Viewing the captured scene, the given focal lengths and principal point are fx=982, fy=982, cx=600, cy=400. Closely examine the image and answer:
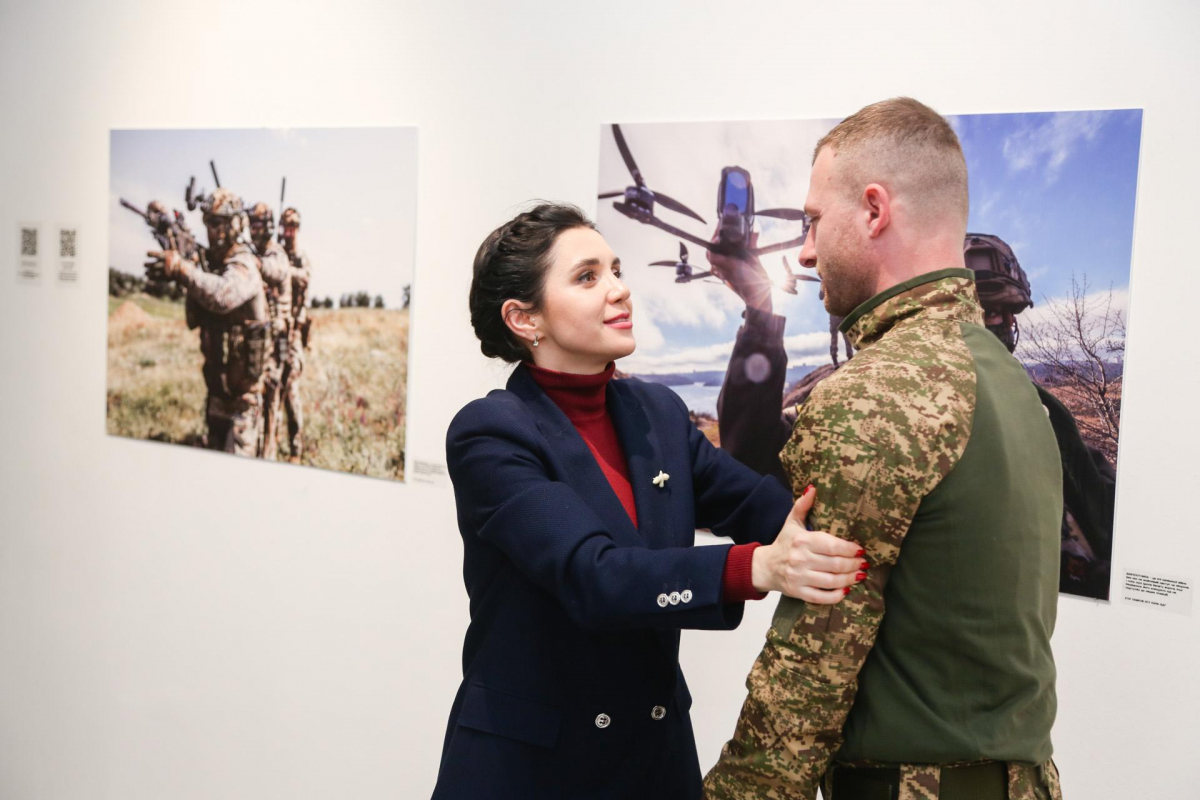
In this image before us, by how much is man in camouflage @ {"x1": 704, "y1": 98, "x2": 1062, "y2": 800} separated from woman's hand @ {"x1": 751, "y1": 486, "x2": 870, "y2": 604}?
20mm

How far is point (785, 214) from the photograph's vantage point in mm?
2695

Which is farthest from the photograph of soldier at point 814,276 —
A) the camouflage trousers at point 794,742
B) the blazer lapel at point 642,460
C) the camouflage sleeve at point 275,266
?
the camouflage sleeve at point 275,266

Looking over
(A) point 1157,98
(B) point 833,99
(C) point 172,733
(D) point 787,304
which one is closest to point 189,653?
(C) point 172,733

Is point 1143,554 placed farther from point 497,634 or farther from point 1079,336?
point 497,634

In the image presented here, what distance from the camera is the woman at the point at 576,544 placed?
1675mm

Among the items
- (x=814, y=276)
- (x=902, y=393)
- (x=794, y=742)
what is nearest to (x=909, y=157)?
(x=902, y=393)

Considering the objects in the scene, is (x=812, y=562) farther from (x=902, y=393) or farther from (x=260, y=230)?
(x=260, y=230)

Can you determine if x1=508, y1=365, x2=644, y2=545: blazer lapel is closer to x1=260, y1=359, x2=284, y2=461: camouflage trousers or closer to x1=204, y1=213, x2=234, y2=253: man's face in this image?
x1=260, y1=359, x2=284, y2=461: camouflage trousers

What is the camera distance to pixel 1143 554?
2.34 m

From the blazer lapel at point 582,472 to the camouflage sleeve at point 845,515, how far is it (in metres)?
0.42

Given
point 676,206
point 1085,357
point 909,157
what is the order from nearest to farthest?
point 909,157 < point 1085,357 < point 676,206

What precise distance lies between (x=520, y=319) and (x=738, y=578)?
0.74 meters

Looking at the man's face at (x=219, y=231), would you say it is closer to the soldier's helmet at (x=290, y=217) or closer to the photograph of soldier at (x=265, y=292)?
the photograph of soldier at (x=265, y=292)

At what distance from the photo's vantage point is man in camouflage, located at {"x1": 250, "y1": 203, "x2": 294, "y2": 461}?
3582mm
